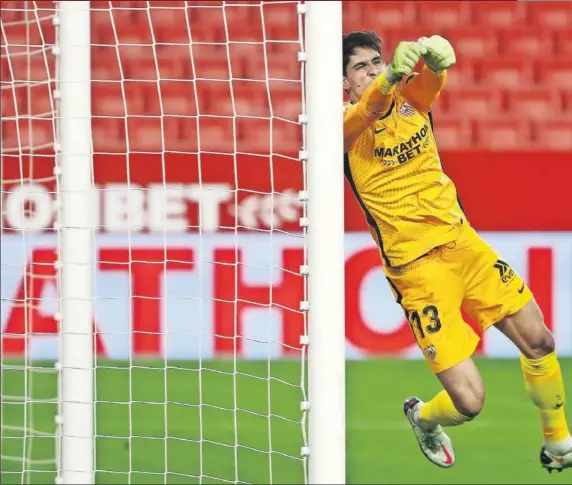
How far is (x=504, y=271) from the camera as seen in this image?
2281 millimetres

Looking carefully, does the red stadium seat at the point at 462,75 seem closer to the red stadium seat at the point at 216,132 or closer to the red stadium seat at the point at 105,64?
the red stadium seat at the point at 216,132

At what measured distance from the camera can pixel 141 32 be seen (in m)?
3.86

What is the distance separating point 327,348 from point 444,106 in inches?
94.1

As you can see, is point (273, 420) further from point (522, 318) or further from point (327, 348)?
point (327, 348)

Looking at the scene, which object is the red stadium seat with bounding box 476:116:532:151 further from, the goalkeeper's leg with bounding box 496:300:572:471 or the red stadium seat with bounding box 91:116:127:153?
the goalkeeper's leg with bounding box 496:300:572:471

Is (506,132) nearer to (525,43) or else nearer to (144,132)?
(525,43)

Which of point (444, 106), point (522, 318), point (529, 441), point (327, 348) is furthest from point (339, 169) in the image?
point (444, 106)

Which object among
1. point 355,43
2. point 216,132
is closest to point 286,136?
point 216,132

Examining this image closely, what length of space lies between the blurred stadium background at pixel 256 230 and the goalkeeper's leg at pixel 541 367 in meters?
0.26

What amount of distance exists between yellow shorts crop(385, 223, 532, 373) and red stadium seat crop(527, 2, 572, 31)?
1.75 meters

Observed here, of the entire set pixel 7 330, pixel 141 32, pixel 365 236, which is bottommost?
pixel 7 330

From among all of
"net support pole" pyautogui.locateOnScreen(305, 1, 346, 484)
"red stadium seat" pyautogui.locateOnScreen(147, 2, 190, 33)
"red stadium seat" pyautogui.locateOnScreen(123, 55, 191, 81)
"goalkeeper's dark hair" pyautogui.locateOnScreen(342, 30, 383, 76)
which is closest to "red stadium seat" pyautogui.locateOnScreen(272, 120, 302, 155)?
"red stadium seat" pyautogui.locateOnScreen(123, 55, 191, 81)

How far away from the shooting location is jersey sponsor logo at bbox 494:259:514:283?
2275mm

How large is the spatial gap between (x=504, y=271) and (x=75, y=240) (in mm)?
902
